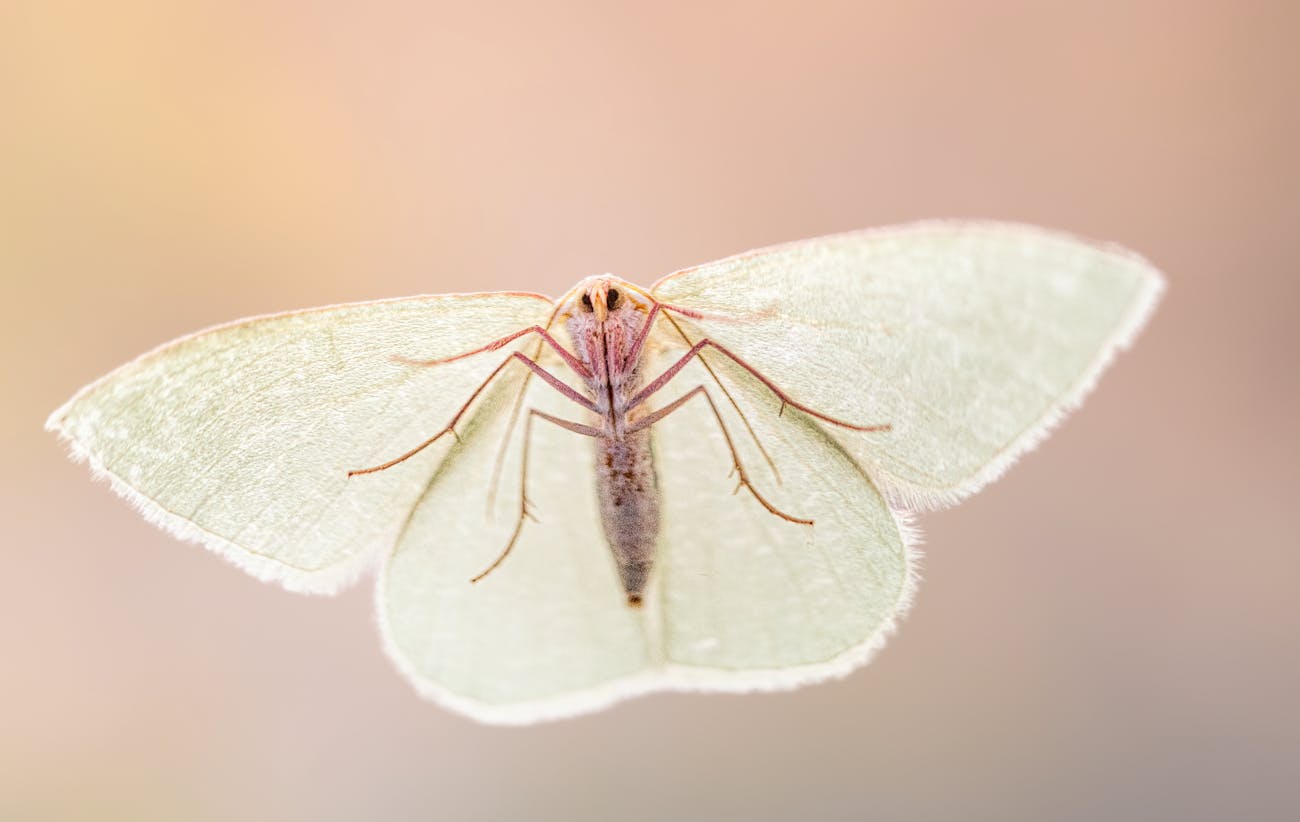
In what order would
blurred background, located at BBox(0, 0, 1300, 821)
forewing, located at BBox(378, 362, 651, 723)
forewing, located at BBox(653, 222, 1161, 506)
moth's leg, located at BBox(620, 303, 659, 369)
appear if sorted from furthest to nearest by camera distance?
blurred background, located at BBox(0, 0, 1300, 821) → forewing, located at BBox(378, 362, 651, 723) → moth's leg, located at BBox(620, 303, 659, 369) → forewing, located at BBox(653, 222, 1161, 506)

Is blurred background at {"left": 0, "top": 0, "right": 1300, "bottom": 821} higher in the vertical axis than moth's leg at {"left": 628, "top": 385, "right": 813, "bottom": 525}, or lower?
higher

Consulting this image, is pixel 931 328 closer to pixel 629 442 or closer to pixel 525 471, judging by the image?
pixel 629 442

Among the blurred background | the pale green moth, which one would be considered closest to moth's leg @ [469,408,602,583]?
the pale green moth

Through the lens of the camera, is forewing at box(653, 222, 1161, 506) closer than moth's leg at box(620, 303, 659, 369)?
Yes

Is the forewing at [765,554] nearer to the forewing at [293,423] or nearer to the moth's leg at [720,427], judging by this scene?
the moth's leg at [720,427]

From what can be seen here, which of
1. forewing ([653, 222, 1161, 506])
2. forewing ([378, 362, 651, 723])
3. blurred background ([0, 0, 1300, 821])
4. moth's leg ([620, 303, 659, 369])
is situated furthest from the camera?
blurred background ([0, 0, 1300, 821])

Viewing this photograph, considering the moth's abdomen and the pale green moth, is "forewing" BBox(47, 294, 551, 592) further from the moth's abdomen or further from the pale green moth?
the moth's abdomen

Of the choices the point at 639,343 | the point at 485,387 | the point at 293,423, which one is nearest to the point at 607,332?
the point at 639,343
